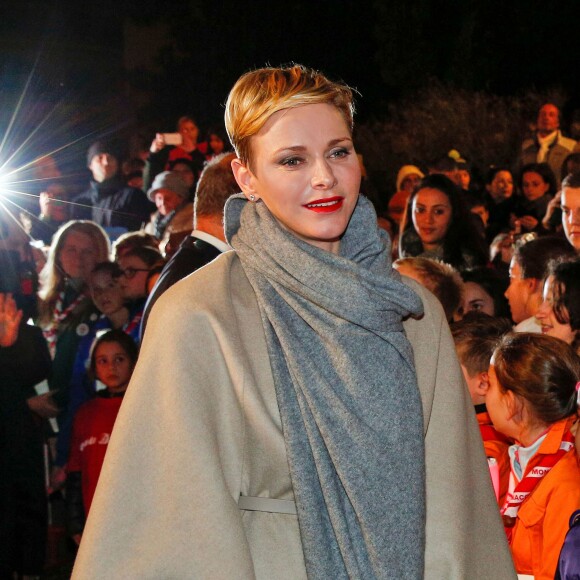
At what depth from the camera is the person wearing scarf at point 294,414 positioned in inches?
93.1

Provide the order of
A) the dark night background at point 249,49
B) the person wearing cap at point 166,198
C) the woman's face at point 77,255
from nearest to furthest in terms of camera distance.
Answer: the woman's face at point 77,255 < the person wearing cap at point 166,198 < the dark night background at point 249,49

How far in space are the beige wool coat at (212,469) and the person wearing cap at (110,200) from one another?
26.9ft

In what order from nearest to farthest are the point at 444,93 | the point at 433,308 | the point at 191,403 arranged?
the point at 191,403
the point at 433,308
the point at 444,93

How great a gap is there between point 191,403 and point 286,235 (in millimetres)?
500

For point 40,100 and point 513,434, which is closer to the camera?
point 513,434

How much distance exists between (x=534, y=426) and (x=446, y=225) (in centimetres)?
313

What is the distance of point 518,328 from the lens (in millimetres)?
5500

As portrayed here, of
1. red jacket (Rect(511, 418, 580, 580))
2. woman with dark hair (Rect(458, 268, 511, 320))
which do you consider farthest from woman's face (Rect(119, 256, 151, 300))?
red jacket (Rect(511, 418, 580, 580))

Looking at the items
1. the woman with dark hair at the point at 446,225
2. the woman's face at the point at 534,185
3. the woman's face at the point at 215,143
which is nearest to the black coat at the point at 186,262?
the woman with dark hair at the point at 446,225

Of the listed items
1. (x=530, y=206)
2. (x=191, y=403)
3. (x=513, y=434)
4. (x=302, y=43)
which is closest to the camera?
(x=191, y=403)

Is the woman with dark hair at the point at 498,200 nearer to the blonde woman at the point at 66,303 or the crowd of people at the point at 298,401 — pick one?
the blonde woman at the point at 66,303

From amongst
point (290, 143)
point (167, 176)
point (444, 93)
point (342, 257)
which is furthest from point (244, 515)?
point (444, 93)

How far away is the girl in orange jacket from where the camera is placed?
3.71 metres

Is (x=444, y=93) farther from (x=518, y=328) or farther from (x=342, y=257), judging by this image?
(x=342, y=257)
